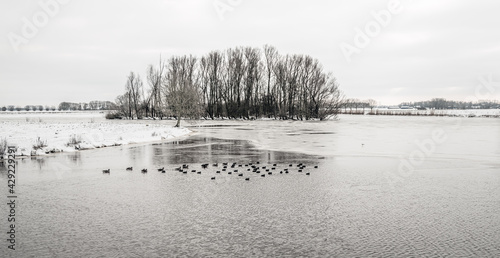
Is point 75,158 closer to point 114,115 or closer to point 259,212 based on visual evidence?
point 259,212

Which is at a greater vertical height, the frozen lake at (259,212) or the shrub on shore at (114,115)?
the shrub on shore at (114,115)

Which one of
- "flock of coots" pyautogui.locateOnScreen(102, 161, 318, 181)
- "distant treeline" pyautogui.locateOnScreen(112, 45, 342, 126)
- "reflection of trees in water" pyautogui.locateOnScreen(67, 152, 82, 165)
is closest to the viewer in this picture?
"flock of coots" pyautogui.locateOnScreen(102, 161, 318, 181)

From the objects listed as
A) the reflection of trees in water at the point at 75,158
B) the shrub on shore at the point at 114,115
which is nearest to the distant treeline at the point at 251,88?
the shrub on shore at the point at 114,115

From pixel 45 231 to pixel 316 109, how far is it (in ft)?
231

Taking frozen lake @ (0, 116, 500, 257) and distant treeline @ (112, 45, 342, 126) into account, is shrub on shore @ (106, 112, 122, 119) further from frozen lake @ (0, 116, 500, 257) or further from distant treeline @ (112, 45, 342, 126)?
frozen lake @ (0, 116, 500, 257)

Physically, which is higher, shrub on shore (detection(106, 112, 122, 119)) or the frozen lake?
shrub on shore (detection(106, 112, 122, 119))

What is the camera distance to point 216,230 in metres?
6.16

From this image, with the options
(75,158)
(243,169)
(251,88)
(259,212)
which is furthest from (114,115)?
(259,212)

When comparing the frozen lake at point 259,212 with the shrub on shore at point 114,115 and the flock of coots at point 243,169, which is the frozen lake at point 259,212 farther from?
the shrub on shore at point 114,115

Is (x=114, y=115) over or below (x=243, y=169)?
over

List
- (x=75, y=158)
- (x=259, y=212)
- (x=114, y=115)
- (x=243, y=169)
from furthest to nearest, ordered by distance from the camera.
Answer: (x=114, y=115)
(x=75, y=158)
(x=243, y=169)
(x=259, y=212)

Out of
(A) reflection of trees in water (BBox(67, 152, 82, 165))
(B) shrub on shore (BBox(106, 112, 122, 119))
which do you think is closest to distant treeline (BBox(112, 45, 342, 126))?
(B) shrub on shore (BBox(106, 112, 122, 119))

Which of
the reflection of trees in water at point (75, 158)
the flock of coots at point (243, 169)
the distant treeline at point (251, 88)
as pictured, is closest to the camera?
the flock of coots at point (243, 169)

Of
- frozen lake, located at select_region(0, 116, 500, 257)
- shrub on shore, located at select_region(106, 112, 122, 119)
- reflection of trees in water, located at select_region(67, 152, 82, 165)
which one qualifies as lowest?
frozen lake, located at select_region(0, 116, 500, 257)
